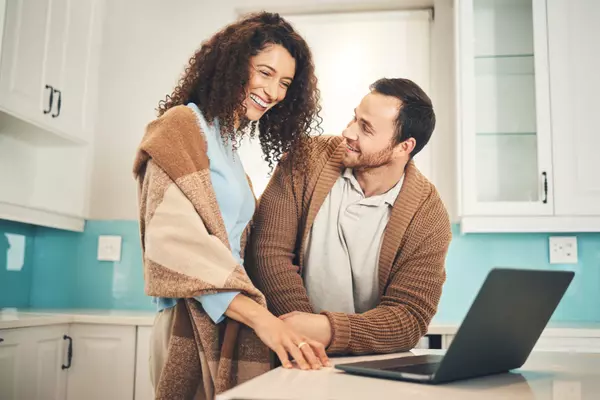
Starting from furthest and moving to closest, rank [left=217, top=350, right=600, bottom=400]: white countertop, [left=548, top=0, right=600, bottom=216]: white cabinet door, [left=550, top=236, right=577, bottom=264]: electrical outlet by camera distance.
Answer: [left=550, top=236, right=577, bottom=264]: electrical outlet
[left=548, top=0, right=600, bottom=216]: white cabinet door
[left=217, top=350, right=600, bottom=400]: white countertop

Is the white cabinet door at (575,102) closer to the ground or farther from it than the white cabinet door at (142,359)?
farther from it

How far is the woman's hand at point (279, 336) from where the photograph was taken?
3.28 feet

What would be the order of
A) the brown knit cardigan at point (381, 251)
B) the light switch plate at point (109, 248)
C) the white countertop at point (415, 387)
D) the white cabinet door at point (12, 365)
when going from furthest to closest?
the light switch plate at point (109, 248), the white cabinet door at point (12, 365), the brown knit cardigan at point (381, 251), the white countertop at point (415, 387)

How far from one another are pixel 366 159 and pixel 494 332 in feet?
2.44

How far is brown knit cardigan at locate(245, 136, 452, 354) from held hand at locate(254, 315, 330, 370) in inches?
6.9

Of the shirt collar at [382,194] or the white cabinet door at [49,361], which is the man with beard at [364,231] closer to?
the shirt collar at [382,194]

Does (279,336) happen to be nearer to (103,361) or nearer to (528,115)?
(103,361)

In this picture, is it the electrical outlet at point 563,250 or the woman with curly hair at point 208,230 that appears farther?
the electrical outlet at point 563,250

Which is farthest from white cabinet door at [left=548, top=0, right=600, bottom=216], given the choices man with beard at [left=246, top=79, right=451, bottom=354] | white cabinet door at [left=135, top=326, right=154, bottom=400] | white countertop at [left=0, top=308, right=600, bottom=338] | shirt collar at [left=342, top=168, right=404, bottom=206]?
white cabinet door at [left=135, top=326, right=154, bottom=400]

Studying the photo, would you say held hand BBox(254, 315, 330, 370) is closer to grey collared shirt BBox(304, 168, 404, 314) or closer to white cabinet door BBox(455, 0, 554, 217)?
grey collared shirt BBox(304, 168, 404, 314)

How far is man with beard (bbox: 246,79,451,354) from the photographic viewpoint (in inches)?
53.7

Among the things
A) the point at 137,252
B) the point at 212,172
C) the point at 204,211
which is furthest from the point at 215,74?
the point at 137,252

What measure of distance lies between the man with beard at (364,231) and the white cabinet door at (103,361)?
1148 mm

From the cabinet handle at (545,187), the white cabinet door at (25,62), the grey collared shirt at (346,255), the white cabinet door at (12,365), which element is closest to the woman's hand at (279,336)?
the grey collared shirt at (346,255)
